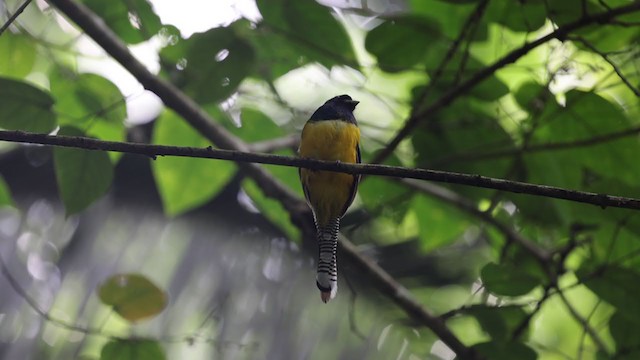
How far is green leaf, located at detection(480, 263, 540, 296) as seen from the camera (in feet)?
7.48

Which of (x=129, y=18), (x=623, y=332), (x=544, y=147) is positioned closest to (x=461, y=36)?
(x=544, y=147)

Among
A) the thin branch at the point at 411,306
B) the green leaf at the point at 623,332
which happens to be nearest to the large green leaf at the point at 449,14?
the thin branch at the point at 411,306

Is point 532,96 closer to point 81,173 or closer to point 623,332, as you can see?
point 623,332

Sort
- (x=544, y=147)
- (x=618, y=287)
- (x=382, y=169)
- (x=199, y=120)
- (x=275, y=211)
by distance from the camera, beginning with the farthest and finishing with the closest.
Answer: (x=275, y=211), (x=199, y=120), (x=544, y=147), (x=618, y=287), (x=382, y=169)

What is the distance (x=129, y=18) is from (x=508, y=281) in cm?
151

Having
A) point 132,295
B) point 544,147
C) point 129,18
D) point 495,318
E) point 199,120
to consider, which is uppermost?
point 129,18

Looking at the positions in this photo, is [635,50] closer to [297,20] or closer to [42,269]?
[297,20]

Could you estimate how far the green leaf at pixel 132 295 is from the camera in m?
2.33

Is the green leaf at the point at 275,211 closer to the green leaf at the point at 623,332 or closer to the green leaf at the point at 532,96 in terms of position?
the green leaf at the point at 532,96

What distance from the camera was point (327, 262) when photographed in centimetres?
261

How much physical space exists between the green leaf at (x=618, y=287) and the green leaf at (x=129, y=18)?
5.19 ft

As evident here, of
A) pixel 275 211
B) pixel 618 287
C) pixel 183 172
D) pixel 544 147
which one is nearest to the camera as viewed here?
pixel 618 287

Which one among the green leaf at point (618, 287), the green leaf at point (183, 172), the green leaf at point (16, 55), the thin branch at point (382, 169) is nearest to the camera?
the thin branch at point (382, 169)

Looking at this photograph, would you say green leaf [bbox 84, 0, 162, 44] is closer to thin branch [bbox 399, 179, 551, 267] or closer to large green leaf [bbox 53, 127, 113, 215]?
large green leaf [bbox 53, 127, 113, 215]
